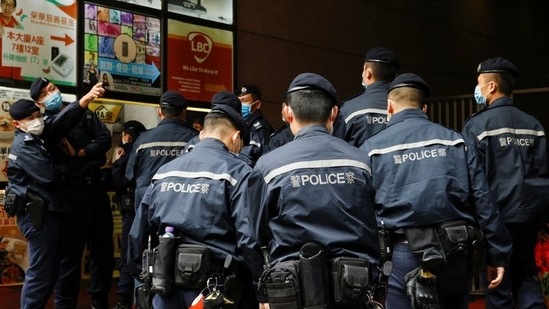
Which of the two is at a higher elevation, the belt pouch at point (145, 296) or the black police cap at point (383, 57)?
the black police cap at point (383, 57)

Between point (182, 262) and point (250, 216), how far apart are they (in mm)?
489

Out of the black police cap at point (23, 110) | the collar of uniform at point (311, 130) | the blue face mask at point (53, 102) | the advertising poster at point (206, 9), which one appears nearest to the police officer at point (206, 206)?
the collar of uniform at point (311, 130)

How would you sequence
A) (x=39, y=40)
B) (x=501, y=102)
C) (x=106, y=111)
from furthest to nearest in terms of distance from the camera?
(x=106, y=111)
(x=39, y=40)
(x=501, y=102)

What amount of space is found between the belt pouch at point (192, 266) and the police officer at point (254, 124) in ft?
8.93

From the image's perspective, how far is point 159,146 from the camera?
6426 mm

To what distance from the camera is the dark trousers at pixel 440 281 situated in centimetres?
387

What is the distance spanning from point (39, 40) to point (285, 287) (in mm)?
5028

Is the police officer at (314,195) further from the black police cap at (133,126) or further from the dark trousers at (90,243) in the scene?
the black police cap at (133,126)

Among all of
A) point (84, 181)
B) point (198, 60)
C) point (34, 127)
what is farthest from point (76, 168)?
point (198, 60)

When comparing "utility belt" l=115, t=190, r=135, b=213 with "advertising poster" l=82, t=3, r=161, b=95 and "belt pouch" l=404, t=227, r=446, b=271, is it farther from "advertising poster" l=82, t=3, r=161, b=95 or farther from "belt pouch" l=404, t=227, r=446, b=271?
"belt pouch" l=404, t=227, r=446, b=271

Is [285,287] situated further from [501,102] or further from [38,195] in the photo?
[38,195]

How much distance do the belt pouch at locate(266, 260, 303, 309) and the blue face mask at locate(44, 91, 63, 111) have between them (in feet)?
11.5

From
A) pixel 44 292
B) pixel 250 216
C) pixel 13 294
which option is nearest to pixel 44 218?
pixel 44 292

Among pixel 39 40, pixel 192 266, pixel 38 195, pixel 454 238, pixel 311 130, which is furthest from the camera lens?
pixel 39 40
